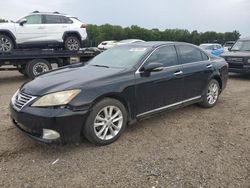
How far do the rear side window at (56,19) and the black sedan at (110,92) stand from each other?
5.63 meters

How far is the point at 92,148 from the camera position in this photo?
411 centimetres

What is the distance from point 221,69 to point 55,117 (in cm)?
429

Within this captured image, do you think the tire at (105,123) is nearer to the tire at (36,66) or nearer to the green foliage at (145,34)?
the tire at (36,66)

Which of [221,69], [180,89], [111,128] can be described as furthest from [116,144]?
[221,69]

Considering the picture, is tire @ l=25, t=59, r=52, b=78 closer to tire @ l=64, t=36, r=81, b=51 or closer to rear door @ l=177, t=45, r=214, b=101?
tire @ l=64, t=36, r=81, b=51

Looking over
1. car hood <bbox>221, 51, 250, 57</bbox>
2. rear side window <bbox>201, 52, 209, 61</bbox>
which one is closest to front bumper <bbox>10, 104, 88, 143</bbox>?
rear side window <bbox>201, 52, 209, 61</bbox>

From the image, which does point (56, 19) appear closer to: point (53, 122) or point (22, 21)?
point (22, 21)

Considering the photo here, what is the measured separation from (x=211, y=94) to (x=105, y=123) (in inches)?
121

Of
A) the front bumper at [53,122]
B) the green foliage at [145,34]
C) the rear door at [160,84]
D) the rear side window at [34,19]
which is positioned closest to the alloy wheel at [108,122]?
the front bumper at [53,122]

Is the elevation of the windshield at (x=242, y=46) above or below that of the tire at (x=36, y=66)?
above

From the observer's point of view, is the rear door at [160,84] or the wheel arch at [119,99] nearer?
the wheel arch at [119,99]

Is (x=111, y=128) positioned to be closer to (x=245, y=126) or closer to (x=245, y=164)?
(x=245, y=164)

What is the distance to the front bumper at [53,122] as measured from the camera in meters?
3.66

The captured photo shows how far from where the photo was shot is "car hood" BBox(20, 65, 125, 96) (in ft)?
13.0
